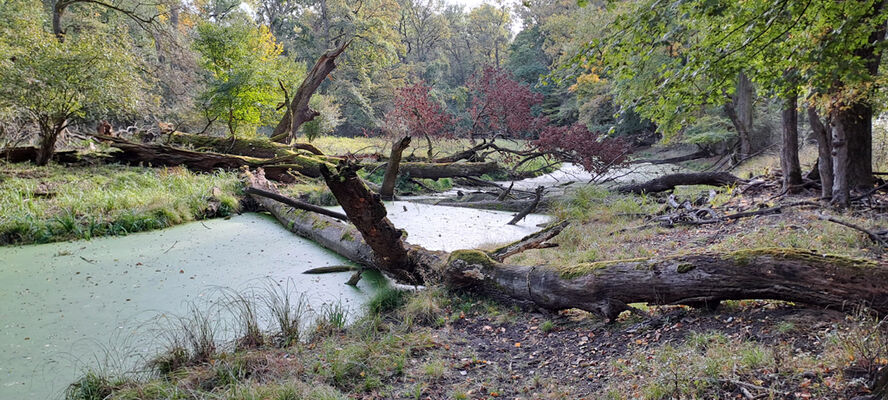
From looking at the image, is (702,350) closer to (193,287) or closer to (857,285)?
(857,285)

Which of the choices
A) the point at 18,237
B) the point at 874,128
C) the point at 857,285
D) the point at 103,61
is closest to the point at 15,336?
the point at 18,237

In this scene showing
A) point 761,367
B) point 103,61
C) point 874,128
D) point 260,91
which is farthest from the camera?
point 260,91

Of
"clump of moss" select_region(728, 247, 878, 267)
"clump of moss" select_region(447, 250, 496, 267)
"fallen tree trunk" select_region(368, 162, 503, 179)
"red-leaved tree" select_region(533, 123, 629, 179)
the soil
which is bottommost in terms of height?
the soil

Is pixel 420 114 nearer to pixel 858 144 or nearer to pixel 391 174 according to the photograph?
pixel 391 174

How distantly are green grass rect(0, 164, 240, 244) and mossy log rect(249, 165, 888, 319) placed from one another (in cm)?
359

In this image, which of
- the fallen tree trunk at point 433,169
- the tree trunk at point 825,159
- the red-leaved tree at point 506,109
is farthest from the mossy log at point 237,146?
the tree trunk at point 825,159

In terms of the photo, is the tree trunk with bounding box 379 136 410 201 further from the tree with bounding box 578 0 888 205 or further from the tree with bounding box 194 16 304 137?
the tree with bounding box 578 0 888 205

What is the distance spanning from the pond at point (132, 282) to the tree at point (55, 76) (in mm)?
3289

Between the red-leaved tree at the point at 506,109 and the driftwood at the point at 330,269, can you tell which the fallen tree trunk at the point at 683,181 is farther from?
the driftwood at the point at 330,269

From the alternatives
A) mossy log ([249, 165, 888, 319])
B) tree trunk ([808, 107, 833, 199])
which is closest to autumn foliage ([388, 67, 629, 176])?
tree trunk ([808, 107, 833, 199])

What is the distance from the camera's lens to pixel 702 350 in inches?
93.4

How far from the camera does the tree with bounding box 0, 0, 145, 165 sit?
7.05 metres

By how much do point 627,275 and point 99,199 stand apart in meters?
6.90

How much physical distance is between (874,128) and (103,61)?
13902mm
